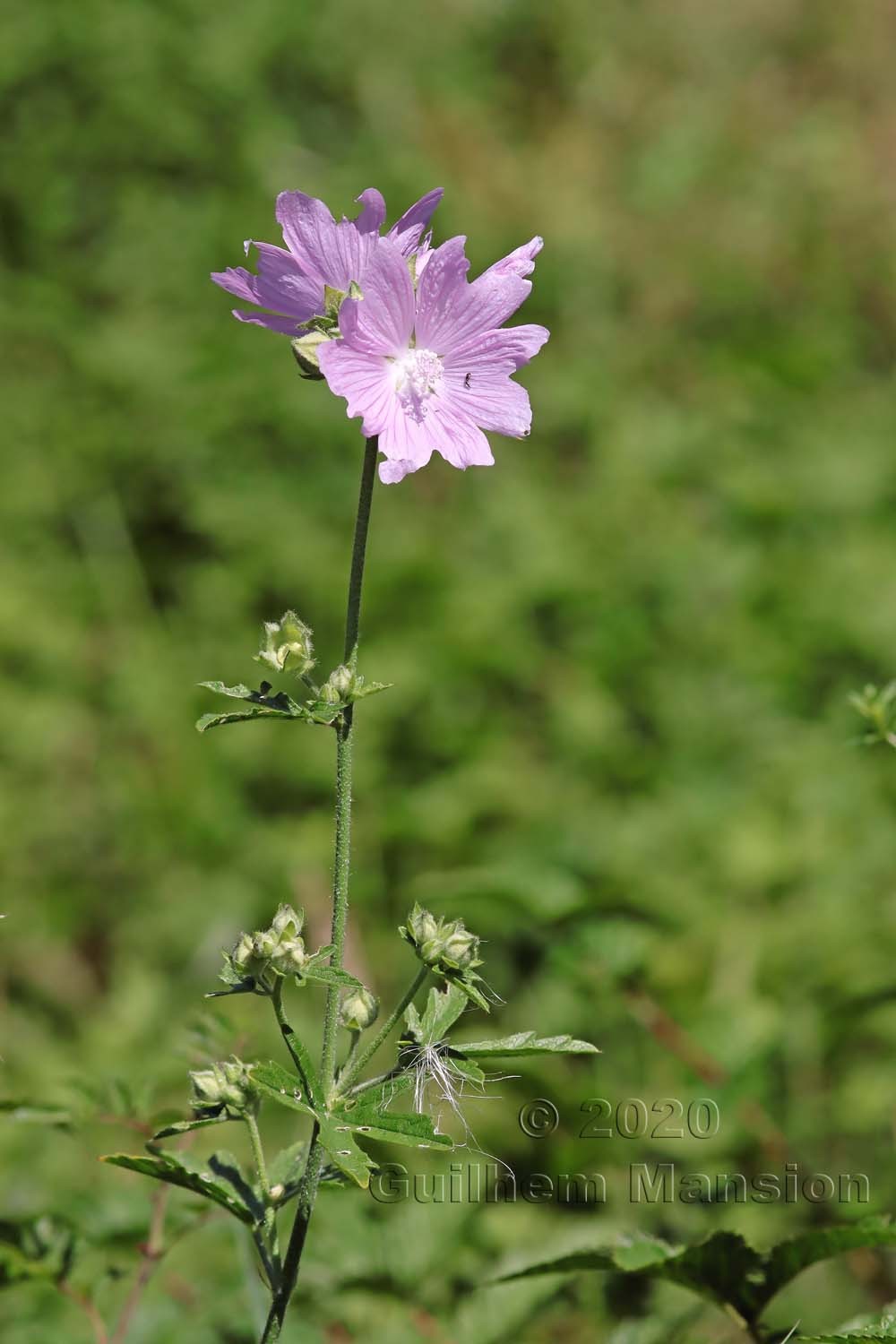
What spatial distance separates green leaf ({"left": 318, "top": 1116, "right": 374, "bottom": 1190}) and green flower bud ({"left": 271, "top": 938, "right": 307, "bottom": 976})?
156 mm

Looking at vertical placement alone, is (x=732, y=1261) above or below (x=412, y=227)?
below

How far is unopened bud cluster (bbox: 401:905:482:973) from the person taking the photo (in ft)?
4.59

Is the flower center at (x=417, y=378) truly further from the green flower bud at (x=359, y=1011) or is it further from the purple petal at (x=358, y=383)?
the green flower bud at (x=359, y=1011)

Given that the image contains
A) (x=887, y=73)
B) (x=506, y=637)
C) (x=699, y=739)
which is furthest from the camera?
(x=887, y=73)


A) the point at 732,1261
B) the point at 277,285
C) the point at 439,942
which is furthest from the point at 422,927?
the point at 277,285

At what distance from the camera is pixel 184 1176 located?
1.40m

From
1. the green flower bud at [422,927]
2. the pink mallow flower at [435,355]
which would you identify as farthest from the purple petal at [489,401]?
the green flower bud at [422,927]

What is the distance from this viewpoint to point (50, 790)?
3.92 meters

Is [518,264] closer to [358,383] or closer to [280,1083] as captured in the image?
[358,383]

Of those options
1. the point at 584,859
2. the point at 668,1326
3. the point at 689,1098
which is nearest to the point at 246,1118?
the point at 668,1326

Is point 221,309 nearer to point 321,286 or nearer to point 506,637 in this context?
point 506,637

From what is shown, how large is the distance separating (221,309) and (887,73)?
3.81 m

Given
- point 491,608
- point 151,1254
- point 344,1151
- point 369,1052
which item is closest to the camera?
point 344,1151

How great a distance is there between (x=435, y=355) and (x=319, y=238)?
0.64ft
